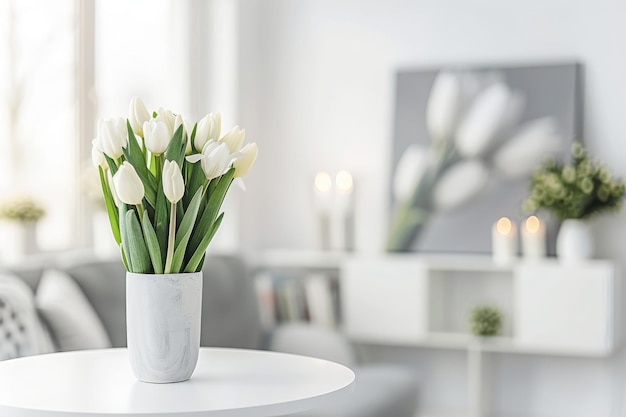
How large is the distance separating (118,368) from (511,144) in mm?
2535

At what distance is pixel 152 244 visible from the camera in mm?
1874

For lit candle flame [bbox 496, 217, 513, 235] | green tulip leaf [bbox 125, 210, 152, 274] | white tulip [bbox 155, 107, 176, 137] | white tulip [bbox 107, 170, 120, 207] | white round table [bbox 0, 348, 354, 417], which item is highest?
white tulip [bbox 155, 107, 176, 137]

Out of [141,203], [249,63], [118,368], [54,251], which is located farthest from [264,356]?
[249,63]

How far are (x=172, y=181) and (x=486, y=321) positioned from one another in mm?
2500

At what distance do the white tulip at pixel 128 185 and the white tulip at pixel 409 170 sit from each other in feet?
8.56

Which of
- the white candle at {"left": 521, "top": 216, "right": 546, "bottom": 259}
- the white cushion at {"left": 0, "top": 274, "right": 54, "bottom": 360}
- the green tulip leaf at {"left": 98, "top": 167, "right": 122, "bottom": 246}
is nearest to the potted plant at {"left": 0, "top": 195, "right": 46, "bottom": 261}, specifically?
the white cushion at {"left": 0, "top": 274, "right": 54, "bottom": 360}

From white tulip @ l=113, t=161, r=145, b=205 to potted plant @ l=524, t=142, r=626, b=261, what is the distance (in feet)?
8.11

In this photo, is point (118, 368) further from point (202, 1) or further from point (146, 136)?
point (202, 1)

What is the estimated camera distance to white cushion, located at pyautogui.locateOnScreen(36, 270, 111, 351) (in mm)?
2752

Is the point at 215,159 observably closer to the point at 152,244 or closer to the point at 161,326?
the point at 152,244

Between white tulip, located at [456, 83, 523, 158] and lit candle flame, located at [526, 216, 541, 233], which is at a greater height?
white tulip, located at [456, 83, 523, 158]

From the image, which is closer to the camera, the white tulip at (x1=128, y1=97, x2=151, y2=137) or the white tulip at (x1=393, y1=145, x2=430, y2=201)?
the white tulip at (x1=128, y1=97, x2=151, y2=137)

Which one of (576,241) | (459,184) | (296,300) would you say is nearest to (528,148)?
(459,184)

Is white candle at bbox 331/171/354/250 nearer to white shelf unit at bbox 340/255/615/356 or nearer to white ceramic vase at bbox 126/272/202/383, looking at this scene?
white shelf unit at bbox 340/255/615/356
